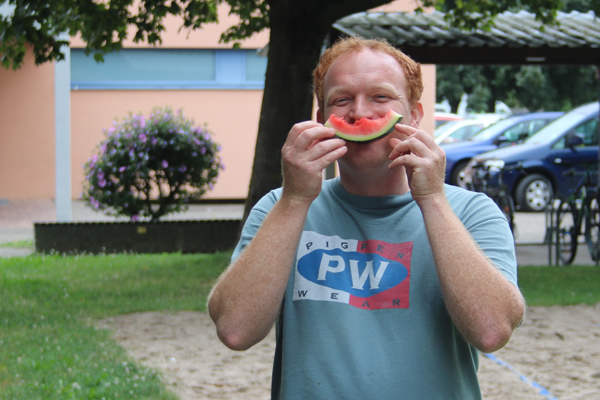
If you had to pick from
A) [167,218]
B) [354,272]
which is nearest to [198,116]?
[167,218]

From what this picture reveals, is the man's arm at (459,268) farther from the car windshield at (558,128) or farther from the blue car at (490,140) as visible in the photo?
the blue car at (490,140)

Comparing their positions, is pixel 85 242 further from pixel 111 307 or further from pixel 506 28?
pixel 506 28

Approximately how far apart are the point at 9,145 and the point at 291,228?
20.2m

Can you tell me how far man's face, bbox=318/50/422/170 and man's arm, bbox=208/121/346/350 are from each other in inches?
5.0

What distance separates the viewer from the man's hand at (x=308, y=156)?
2.03 metres

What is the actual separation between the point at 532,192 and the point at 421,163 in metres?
16.3

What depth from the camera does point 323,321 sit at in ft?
6.82

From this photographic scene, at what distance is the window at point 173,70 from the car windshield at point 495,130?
5777 mm

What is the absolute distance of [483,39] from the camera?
11.2 metres

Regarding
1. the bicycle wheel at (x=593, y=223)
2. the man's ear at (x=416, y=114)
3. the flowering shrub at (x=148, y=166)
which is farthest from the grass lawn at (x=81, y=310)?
the bicycle wheel at (x=593, y=223)

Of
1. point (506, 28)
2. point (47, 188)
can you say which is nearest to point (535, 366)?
point (506, 28)

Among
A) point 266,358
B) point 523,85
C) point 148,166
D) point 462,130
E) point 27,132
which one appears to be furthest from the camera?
point 523,85

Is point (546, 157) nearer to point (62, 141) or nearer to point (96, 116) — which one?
point (62, 141)

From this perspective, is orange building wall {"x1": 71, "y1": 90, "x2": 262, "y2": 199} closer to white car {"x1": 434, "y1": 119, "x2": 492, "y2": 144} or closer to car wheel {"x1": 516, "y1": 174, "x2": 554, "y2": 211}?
white car {"x1": 434, "y1": 119, "x2": 492, "y2": 144}
